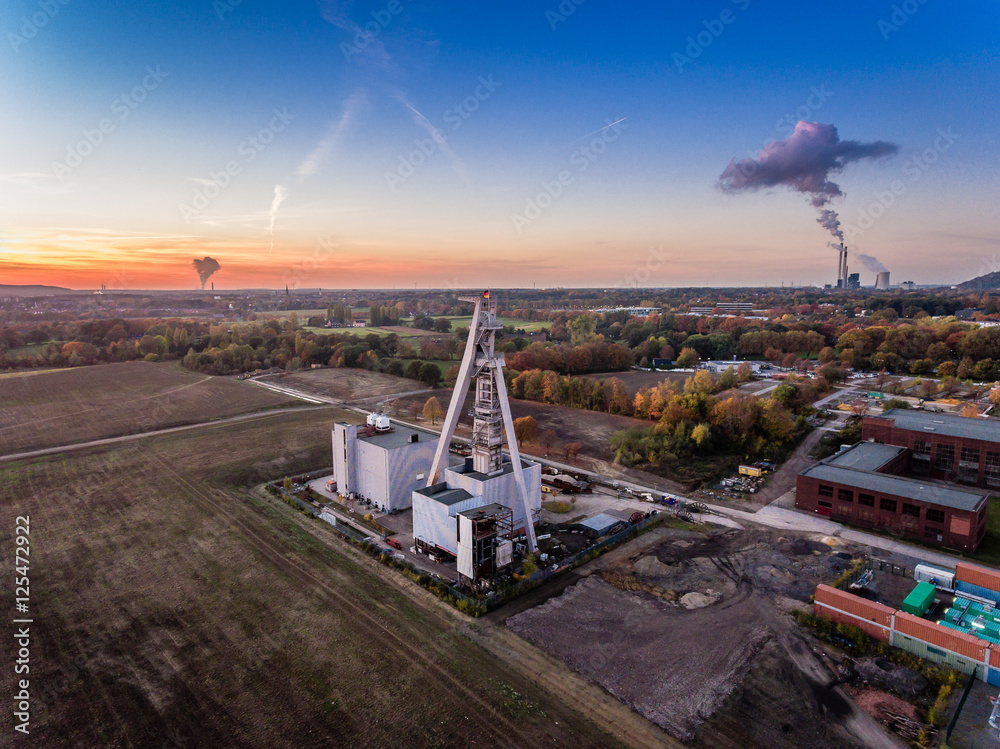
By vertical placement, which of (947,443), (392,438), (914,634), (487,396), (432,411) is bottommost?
(914,634)

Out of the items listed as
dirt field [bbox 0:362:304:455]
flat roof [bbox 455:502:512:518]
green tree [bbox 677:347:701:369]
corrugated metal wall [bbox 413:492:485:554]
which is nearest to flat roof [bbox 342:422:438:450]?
corrugated metal wall [bbox 413:492:485:554]

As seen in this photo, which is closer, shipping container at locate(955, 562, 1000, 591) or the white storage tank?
shipping container at locate(955, 562, 1000, 591)

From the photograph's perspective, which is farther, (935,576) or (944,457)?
(944,457)

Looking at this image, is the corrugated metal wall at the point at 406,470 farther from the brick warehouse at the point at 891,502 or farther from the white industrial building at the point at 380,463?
the brick warehouse at the point at 891,502

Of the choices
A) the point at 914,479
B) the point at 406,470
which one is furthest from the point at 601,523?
the point at 914,479

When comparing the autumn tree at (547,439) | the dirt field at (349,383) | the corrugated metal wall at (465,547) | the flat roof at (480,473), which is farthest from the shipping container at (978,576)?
the dirt field at (349,383)

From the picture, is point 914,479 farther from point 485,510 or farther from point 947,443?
point 485,510

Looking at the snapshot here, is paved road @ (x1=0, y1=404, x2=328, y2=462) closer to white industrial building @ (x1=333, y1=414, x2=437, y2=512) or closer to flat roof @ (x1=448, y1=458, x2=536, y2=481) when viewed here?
white industrial building @ (x1=333, y1=414, x2=437, y2=512)
